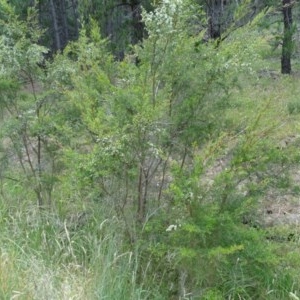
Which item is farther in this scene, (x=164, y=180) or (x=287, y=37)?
(x=287, y=37)

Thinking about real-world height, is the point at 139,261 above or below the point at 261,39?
below

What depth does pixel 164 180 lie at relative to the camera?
4.23 metres

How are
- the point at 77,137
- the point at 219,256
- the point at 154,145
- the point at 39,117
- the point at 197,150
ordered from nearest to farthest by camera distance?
the point at 219,256 → the point at 154,145 → the point at 197,150 → the point at 77,137 → the point at 39,117

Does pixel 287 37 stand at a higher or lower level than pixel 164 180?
higher

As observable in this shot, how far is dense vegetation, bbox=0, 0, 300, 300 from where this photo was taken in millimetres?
3385

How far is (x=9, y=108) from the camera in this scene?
5.26 metres

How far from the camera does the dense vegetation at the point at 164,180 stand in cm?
338

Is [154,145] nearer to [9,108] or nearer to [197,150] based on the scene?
[197,150]

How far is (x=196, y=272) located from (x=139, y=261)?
21.7 inches

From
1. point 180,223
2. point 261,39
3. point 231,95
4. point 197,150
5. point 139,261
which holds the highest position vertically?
point 261,39

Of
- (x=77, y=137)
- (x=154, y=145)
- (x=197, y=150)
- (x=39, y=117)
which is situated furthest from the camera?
(x=39, y=117)

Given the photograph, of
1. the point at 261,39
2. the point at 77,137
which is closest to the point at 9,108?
the point at 77,137

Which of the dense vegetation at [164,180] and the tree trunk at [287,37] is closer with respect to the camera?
the dense vegetation at [164,180]

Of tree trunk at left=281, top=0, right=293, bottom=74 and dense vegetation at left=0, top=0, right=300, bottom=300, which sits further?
tree trunk at left=281, top=0, right=293, bottom=74
